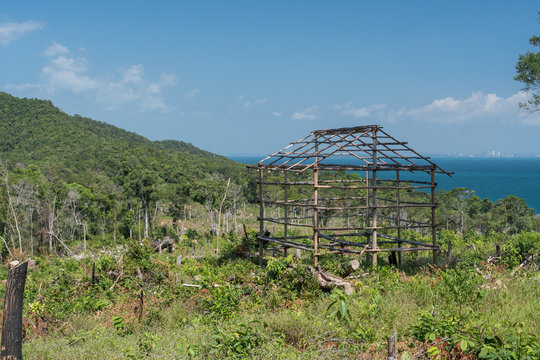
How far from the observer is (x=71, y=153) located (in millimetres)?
53719

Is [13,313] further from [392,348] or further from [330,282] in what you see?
[330,282]

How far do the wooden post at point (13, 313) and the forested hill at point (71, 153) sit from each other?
3765 centimetres

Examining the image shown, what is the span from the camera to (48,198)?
28641mm

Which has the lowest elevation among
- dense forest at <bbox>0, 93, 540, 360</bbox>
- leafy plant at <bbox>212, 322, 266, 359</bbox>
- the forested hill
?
dense forest at <bbox>0, 93, 540, 360</bbox>

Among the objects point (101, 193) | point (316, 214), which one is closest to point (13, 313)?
point (316, 214)

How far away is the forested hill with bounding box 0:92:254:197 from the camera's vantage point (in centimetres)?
4672

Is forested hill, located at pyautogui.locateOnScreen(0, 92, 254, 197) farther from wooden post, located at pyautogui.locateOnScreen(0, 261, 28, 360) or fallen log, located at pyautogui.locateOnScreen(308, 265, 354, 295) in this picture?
wooden post, located at pyautogui.locateOnScreen(0, 261, 28, 360)

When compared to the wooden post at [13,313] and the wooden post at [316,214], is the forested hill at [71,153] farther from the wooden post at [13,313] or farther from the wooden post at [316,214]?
the wooden post at [13,313]

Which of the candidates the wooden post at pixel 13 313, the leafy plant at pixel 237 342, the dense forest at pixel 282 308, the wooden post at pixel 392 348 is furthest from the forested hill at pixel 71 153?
the wooden post at pixel 392 348

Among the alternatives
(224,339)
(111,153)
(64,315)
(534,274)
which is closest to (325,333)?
(224,339)

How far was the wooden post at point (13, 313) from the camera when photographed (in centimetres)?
506

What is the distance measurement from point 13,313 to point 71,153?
53559mm

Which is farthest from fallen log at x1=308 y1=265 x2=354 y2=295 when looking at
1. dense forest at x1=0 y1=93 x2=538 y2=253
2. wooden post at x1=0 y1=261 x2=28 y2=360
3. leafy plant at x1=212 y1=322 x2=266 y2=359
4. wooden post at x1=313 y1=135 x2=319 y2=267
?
dense forest at x1=0 y1=93 x2=538 y2=253

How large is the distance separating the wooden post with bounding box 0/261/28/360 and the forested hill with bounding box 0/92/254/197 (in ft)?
124
